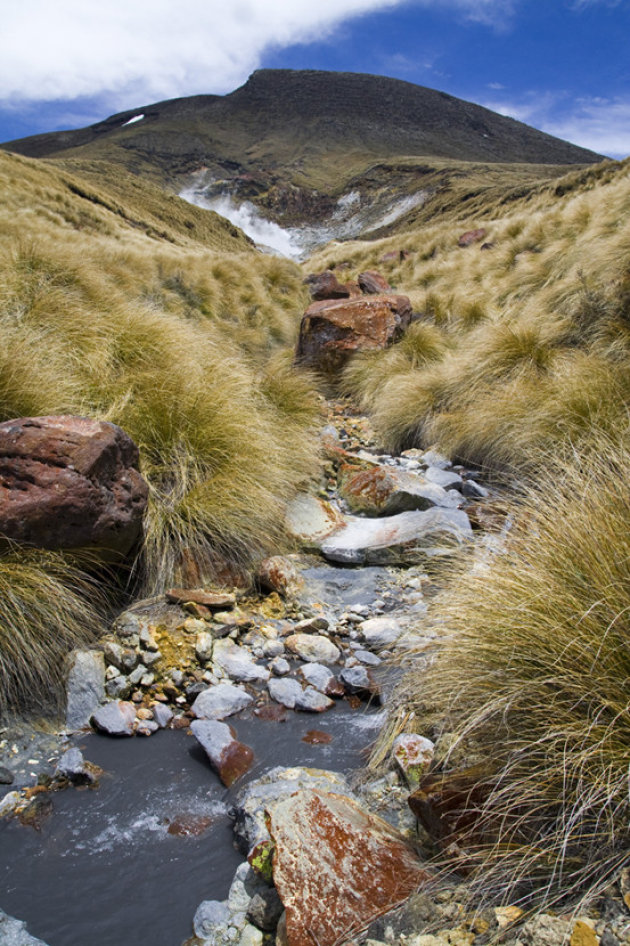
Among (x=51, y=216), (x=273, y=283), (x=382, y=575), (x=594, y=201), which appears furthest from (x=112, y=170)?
(x=382, y=575)

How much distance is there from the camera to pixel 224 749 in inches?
87.7

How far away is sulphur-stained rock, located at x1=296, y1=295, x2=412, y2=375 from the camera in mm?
7902

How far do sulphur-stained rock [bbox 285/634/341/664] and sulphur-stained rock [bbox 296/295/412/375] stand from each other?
546 centimetres

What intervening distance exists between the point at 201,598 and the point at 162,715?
29.6 inches

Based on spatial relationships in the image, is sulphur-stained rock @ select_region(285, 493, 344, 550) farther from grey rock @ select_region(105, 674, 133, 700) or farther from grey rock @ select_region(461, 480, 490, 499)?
grey rock @ select_region(105, 674, 133, 700)

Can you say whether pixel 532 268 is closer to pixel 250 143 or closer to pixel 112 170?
pixel 112 170

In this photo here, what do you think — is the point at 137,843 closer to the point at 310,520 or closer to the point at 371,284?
the point at 310,520

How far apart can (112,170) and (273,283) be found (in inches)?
1418

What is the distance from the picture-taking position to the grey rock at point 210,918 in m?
1.55

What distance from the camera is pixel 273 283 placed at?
1244 centimetres

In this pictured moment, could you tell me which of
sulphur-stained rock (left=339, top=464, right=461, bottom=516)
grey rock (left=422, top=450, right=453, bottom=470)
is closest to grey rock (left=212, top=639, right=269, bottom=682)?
sulphur-stained rock (left=339, top=464, right=461, bottom=516)

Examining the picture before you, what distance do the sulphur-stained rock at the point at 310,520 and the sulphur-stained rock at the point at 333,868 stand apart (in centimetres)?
237

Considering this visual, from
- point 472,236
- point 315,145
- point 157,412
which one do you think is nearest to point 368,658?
point 157,412

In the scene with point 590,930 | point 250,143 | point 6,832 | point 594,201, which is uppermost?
point 250,143
